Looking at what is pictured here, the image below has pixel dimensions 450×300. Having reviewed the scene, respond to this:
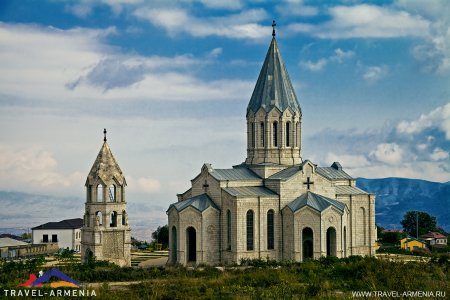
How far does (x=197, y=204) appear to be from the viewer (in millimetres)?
39531

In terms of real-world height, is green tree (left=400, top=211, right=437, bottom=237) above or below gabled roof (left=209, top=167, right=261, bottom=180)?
below

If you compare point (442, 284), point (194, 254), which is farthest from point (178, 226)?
point (442, 284)

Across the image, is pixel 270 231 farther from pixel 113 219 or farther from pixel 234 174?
pixel 113 219

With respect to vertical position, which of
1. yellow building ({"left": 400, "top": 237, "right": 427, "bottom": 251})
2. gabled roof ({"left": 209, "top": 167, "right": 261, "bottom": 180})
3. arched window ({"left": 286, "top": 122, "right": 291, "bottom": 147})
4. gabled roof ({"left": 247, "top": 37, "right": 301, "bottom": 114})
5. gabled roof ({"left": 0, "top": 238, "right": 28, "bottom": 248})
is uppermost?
gabled roof ({"left": 247, "top": 37, "right": 301, "bottom": 114})

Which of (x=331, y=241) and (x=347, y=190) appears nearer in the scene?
(x=331, y=241)

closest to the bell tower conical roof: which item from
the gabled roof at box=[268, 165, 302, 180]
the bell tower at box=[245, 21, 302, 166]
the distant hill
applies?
the bell tower at box=[245, 21, 302, 166]

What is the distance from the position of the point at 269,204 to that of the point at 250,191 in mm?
1277

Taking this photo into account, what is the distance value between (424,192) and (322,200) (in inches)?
5714

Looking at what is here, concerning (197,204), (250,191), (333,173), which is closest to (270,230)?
(250,191)

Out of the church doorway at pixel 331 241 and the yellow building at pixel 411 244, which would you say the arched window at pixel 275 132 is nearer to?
the church doorway at pixel 331 241

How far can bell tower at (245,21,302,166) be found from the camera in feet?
137

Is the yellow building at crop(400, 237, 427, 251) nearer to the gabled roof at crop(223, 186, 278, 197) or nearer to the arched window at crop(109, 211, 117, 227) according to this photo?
the gabled roof at crop(223, 186, 278, 197)

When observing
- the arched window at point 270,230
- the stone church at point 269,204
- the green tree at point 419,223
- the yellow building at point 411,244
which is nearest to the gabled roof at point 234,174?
the stone church at point 269,204

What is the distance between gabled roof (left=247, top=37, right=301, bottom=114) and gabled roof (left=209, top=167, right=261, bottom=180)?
3.67 m
